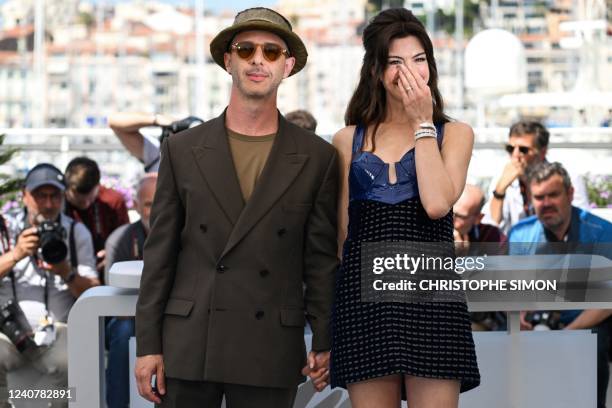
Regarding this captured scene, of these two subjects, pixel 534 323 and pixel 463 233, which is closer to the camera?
pixel 534 323

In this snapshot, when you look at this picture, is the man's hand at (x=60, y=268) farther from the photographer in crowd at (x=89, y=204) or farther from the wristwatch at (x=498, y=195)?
the wristwatch at (x=498, y=195)

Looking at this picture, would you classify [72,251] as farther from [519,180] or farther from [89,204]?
[519,180]

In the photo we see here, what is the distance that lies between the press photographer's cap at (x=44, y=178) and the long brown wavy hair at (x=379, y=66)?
3.48 meters

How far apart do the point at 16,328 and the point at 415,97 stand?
2942 millimetres

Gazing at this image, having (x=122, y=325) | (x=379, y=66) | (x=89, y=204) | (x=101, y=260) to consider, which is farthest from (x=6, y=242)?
(x=379, y=66)

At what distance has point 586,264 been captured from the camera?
3838mm

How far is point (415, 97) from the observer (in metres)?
3.19

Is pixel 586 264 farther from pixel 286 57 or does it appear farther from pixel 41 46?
pixel 41 46

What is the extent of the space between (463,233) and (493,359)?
2559mm

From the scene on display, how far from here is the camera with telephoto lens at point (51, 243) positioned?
5.93 metres

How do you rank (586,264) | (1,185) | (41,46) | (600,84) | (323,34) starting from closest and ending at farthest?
(586,264), (1,185), (600,84), (41,46), (323,34)

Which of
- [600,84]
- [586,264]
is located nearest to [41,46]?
[600,84]

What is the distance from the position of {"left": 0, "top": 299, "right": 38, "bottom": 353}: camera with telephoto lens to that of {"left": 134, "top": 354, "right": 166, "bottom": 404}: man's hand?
7.68 feet

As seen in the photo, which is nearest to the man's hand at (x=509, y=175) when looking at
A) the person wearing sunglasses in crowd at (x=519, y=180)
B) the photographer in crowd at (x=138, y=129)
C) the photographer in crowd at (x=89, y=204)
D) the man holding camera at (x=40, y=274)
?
the person wearing sunglasses in crowd at (x=519, y=180)
